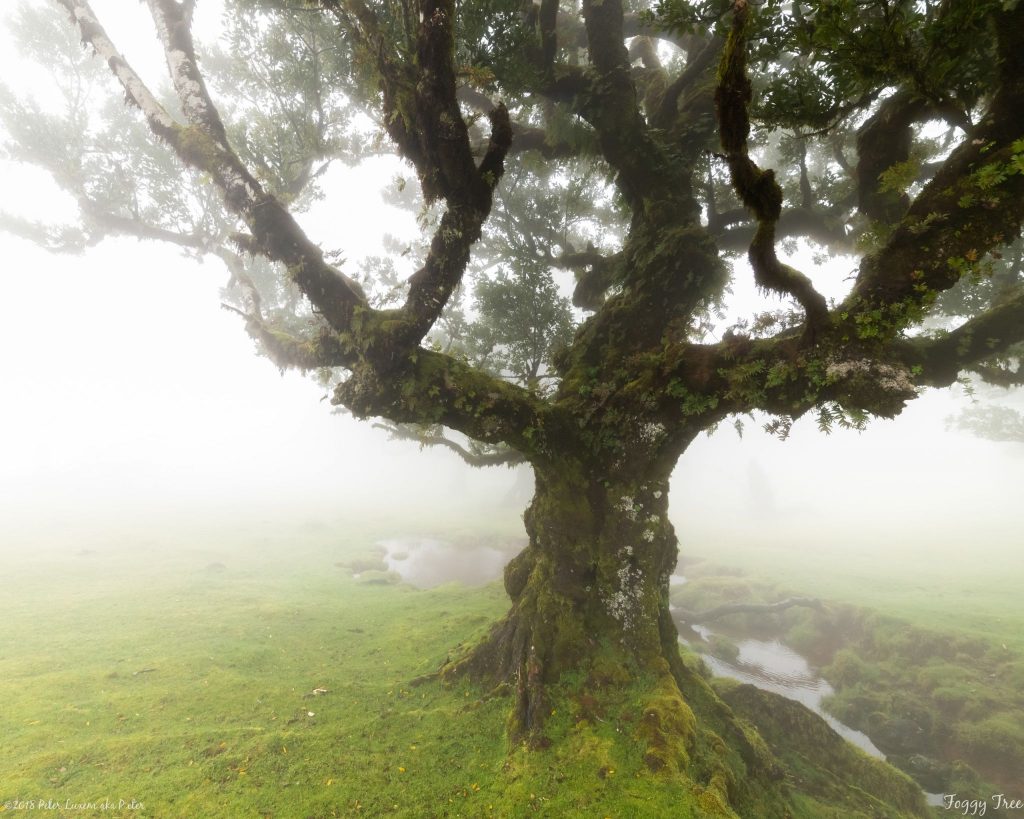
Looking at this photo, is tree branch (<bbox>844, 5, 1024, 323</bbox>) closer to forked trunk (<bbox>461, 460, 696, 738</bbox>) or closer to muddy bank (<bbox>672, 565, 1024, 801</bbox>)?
forked trunk (<bbox>461, 460, 696, 738</bbox>)

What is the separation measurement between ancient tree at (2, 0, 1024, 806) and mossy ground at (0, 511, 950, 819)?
791 mm

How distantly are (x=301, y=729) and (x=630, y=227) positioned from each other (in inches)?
489

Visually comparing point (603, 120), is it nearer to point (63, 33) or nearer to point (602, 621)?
point (602, 621)

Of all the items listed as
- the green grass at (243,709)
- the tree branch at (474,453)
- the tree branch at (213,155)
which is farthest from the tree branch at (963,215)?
the tree branch at (474,453)

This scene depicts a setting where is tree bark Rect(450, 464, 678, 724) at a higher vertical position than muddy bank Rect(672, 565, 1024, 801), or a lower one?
higher

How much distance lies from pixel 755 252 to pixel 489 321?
35.7 feet

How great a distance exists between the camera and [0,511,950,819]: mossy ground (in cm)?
638

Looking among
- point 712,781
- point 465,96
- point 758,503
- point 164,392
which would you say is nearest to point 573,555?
point 712,781

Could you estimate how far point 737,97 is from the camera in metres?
3.27

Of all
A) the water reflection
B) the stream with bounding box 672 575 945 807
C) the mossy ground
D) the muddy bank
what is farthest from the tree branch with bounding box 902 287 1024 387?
the water reflection

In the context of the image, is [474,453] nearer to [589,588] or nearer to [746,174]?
[589,588]

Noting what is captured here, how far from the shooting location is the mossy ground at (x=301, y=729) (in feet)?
20.9

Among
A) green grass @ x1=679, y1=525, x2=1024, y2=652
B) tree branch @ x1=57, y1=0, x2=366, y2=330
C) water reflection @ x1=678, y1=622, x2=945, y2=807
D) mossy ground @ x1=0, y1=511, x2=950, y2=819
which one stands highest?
tree branch @ x1=57, y1=0, x2=366, y2=330

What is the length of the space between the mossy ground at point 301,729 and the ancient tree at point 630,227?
0.79 metres
